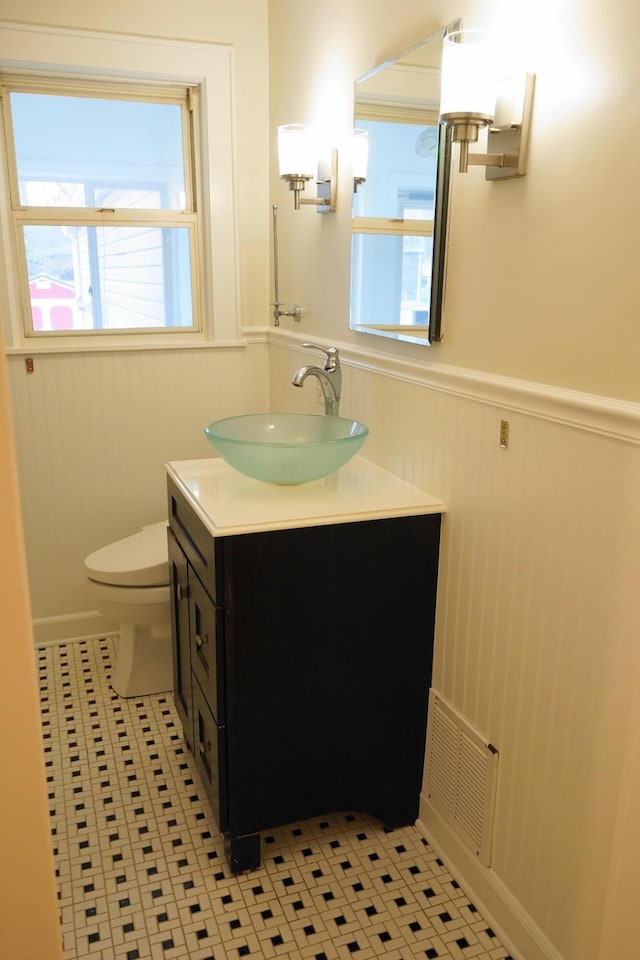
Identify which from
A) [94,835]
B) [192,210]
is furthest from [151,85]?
[94,835]

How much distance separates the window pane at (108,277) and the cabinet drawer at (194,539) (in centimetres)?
98

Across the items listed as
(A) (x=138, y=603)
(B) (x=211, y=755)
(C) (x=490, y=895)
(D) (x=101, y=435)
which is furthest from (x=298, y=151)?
(C) (x=490, y=895)

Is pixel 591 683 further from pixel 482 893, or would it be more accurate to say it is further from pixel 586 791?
pixel 482 893

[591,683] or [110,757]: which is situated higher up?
→ [591,683]

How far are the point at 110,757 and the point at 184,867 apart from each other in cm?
53

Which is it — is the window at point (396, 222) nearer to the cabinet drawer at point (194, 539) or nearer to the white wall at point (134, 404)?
the cabinet drawer at point (194, 539)

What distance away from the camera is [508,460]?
1514 millimetres

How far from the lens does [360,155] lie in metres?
2.03

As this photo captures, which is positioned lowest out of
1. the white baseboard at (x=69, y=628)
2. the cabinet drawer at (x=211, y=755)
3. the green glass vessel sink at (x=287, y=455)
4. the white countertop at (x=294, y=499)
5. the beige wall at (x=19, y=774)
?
the white baseboard at (x=69, y=628)

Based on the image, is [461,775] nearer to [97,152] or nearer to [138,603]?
[138,603]

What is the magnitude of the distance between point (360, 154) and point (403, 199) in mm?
280

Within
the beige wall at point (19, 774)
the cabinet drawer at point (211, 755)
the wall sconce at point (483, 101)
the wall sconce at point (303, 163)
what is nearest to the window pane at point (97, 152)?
the wall sconce at point (303, 163)

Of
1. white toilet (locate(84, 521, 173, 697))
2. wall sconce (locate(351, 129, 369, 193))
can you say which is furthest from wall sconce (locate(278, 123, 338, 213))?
white toilet (locate(84, 521, 173, 697))

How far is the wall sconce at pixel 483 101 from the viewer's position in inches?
53.5
